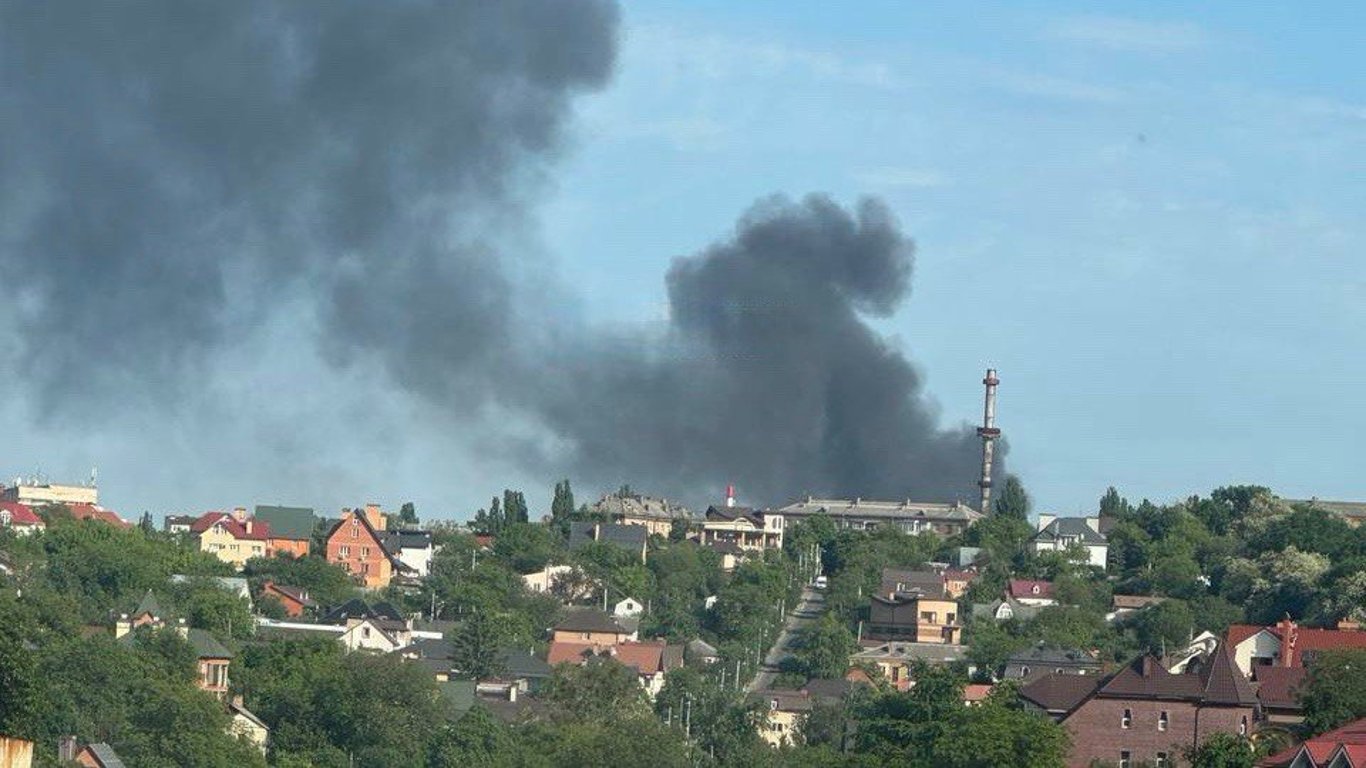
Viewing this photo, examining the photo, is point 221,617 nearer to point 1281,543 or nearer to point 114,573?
point 114,573

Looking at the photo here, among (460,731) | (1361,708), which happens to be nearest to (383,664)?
(460,731)

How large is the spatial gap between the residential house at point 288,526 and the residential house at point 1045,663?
53207mm

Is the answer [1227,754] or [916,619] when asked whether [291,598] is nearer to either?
[916,619]

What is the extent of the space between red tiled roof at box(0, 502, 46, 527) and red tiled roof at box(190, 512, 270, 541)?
7160 mm

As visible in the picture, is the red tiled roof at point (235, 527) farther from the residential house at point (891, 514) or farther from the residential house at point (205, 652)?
the residential house at point (205, 652)

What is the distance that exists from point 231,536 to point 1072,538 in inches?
1492

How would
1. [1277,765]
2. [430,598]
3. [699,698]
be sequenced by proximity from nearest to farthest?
[1277,765] < [699,698] < [430,598]

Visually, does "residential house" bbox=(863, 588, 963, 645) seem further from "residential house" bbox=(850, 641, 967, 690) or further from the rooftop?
the rooftop

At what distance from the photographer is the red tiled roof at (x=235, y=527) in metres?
155

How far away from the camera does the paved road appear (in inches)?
4675

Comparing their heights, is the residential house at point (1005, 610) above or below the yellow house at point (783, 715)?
above

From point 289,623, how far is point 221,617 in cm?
1047

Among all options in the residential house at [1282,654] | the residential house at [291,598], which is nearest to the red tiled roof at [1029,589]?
the residential house at [291,598]

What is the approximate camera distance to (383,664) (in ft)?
302
